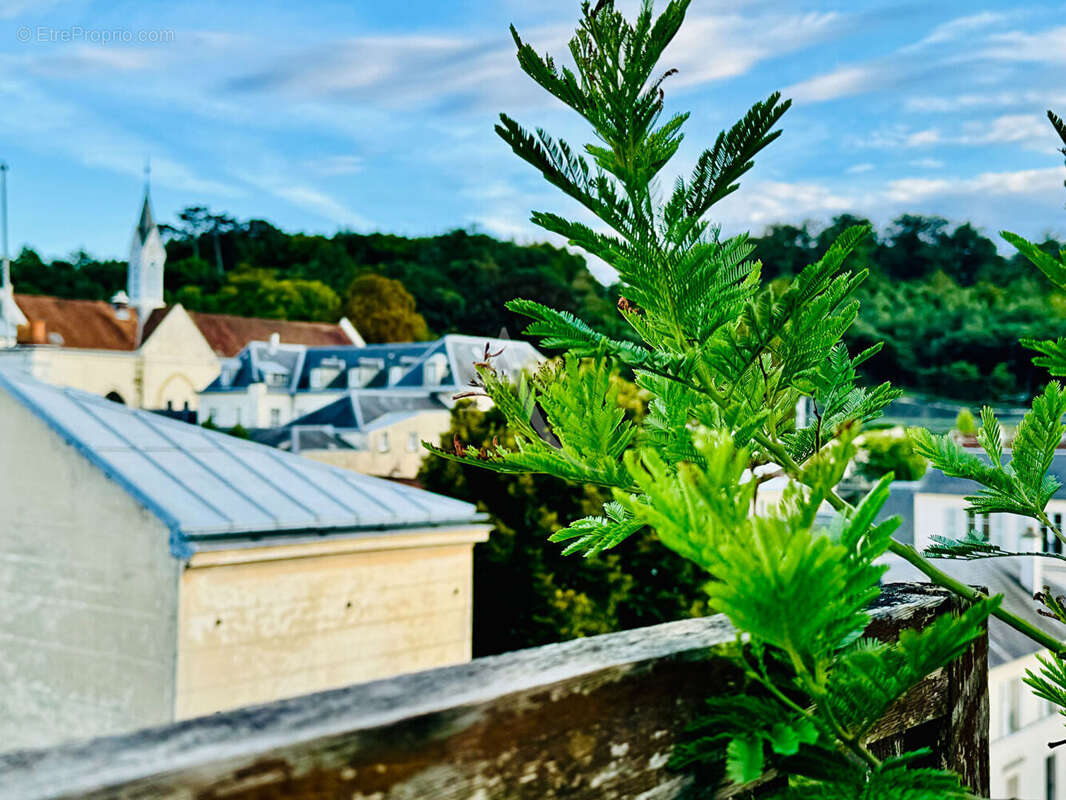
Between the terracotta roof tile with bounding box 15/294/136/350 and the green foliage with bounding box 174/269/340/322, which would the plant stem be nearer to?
the terracotta roof tile with bounding box 15/294/136/350

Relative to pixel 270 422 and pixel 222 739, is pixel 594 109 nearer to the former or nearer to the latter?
pixel 222 739

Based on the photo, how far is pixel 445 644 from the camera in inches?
395

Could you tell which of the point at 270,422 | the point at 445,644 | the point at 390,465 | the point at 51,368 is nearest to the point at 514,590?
the point at 445,644

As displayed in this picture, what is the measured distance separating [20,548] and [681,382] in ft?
31.5

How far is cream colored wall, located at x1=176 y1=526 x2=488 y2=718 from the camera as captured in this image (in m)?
7.88

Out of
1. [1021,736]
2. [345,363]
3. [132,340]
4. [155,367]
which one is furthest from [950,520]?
[132,340]

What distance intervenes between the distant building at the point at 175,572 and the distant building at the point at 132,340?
41.8 m

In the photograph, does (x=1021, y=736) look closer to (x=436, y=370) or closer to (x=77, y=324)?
(x=436, y=370)

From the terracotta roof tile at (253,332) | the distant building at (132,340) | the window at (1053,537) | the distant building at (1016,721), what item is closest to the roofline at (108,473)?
the window at (1053,537)

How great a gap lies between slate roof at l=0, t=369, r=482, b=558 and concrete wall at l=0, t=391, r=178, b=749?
0.16m

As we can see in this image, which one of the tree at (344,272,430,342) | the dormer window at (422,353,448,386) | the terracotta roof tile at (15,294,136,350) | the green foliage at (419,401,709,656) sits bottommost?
the green foliage at (419,401,709,656)

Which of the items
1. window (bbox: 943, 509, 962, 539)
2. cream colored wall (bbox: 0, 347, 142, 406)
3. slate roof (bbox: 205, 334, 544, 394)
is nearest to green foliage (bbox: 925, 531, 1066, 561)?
window (bbox: 943, 509, 962, 539)

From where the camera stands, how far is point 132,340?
5412 cm

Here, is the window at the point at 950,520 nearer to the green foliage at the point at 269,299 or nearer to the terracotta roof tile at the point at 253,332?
the terracotta roof tile at the point at 253,332
